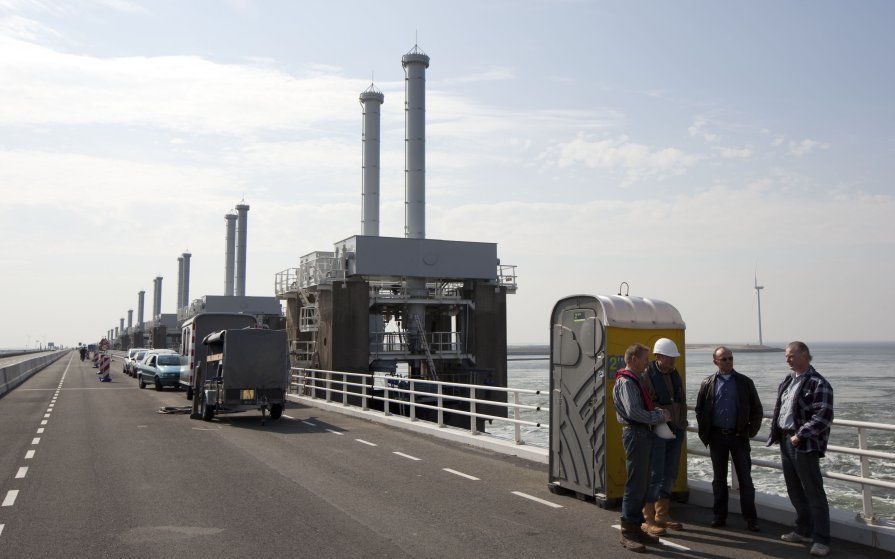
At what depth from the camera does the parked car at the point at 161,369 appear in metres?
33.7

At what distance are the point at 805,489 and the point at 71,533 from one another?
7395 millimetres

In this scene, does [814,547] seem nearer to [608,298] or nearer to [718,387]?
[718,387]

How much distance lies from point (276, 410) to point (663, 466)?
1439cm

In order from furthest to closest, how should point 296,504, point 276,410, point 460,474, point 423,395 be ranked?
1. point 423,395
2. point 276,410
3. point 460,474
4. point 296,504

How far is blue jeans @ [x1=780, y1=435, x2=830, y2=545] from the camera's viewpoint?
6805 mm

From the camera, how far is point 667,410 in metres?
7.61

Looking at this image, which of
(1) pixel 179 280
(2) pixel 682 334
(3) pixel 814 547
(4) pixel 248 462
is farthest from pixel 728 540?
(1) pixel 179 280

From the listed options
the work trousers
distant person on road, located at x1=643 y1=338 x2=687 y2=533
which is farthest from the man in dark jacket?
distant person on road, located at x1=643 y1=338 x2=687 y2=533

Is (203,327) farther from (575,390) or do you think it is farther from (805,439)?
(805,439)

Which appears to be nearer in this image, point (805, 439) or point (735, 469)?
point (805, 439)

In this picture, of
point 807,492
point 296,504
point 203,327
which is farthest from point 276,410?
point 807,492

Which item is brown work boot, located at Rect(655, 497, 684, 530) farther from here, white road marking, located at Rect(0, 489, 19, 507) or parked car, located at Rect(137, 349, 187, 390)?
parked car, located at Rect(137, 349, 187, 390)

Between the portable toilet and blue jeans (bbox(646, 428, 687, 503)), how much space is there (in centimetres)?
76

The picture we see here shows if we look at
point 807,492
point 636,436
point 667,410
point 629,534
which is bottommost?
point 629,534
